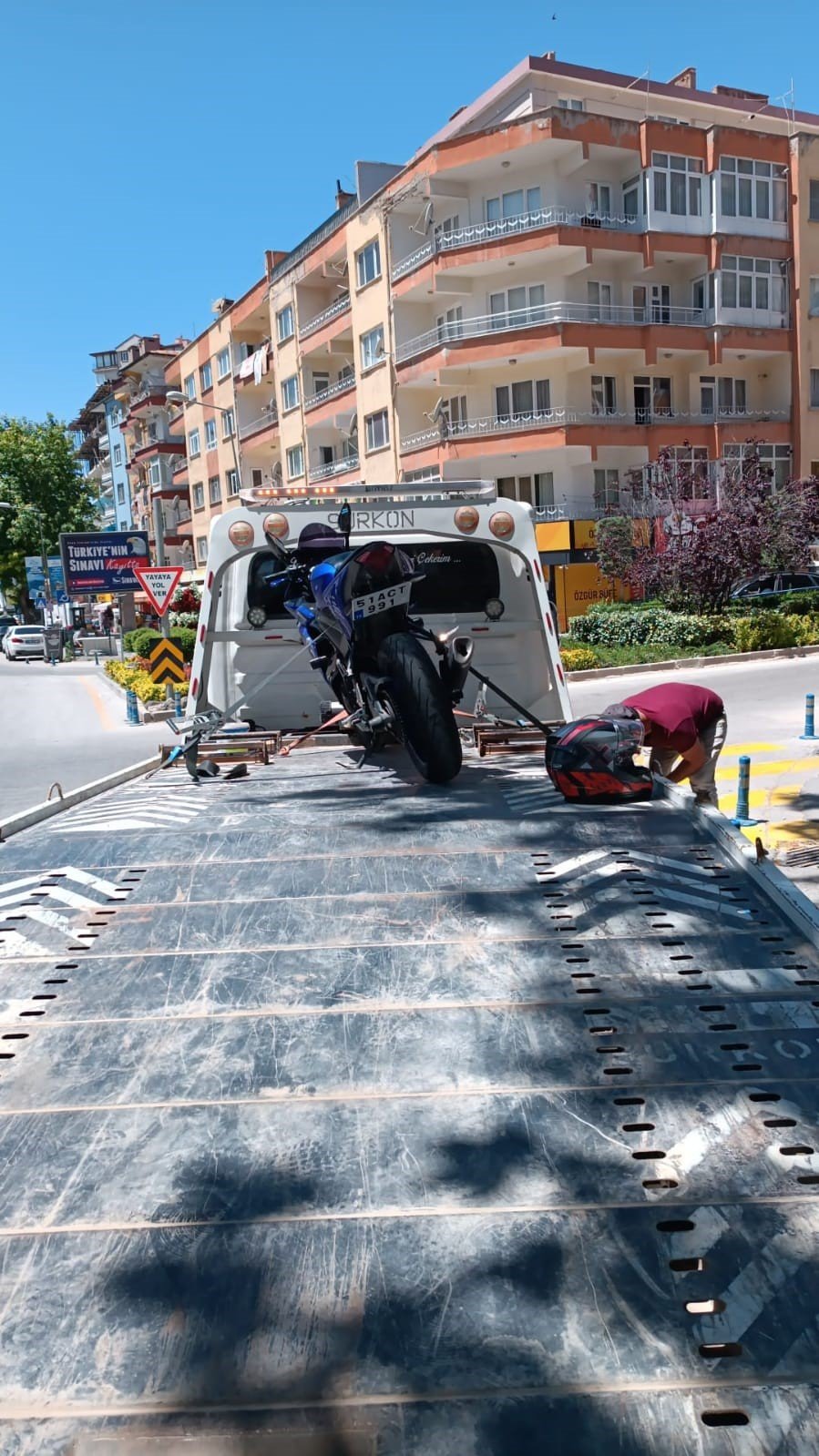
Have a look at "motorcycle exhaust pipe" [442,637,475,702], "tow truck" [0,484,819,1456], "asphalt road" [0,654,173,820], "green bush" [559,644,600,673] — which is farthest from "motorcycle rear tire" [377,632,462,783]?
"green bush" [559,644,600,673]

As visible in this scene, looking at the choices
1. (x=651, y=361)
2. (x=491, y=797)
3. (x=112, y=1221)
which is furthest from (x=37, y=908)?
(x=651, y=361)

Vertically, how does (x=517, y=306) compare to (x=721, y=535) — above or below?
above

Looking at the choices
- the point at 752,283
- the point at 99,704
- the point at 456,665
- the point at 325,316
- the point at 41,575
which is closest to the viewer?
the point at 456,665

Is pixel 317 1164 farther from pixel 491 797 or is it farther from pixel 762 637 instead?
pixel 762 637

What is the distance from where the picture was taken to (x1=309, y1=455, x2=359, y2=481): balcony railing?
1618 inches

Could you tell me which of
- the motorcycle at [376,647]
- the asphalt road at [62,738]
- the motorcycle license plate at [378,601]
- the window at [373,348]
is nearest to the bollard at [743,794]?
the motorcycle at [376,647]

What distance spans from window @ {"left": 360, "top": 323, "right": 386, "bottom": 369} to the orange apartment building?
7 cm

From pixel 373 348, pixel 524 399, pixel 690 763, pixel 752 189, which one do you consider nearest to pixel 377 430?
pixel 373 348

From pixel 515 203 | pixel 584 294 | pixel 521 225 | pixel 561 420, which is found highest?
pixel 515 203

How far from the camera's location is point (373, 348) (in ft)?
123

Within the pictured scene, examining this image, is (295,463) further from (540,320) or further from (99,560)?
(540,320)

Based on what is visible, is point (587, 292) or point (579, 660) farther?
point (587, 292)

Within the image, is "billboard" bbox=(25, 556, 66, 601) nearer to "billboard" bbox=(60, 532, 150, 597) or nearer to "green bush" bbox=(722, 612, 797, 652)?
"billboard" bbox=(60, 532, 150, 597)

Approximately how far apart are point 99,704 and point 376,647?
20352mm
